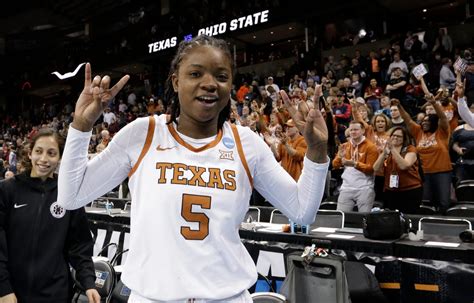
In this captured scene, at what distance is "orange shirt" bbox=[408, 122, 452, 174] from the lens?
5.57m

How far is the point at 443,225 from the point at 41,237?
10.5 ft

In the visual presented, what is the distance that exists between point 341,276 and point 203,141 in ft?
6.34

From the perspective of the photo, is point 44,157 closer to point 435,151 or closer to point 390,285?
point 390,285

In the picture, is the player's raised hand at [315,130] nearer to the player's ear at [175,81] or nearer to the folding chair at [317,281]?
the player's ear at [175,81]

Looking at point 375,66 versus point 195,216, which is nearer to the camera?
point 195,216

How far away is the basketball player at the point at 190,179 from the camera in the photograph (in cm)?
126

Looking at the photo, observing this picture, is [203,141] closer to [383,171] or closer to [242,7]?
[383,171]

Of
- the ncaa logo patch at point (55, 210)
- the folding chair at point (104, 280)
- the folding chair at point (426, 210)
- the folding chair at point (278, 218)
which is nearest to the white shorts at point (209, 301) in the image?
the ncaa logo patch at point (55, 210)

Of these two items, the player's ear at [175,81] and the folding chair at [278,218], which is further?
the folding chair at [278,218]

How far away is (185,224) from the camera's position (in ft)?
4.14

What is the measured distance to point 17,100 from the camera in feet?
90.4

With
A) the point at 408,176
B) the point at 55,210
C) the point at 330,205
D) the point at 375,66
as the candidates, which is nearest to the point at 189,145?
the point at 55,210

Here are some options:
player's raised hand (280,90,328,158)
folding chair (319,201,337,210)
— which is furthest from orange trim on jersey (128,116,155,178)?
folding chair (319,201,337,210)

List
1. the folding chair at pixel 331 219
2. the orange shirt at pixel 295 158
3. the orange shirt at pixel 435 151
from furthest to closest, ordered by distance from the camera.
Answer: the orange shirt at pixel 295 158, the orange shirt at pixel 435 151, the folding chair at pixel 331 219
